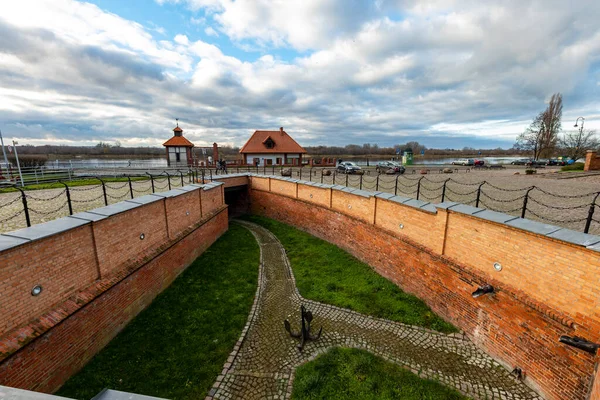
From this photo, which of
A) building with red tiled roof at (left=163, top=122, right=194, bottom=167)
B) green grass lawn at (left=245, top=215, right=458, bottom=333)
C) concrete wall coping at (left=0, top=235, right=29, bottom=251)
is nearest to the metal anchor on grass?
green grass lawn at (left=245, top=215, right=458, bottom=333)

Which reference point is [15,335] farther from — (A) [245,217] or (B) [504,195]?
(B) [504,195]

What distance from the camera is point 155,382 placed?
586 cm

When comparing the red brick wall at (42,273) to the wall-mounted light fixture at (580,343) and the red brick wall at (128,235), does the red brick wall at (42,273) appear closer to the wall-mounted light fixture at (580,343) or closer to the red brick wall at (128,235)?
the red brick wall at (128,235)

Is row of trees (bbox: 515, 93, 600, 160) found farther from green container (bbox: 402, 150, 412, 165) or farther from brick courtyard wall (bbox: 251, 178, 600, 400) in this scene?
brick courtyard wall (bbox: 251, 178, 600, 400)

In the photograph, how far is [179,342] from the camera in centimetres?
707

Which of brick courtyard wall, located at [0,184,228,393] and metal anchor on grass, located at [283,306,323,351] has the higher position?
brick courtyard wall, located at [0,184,228,393]

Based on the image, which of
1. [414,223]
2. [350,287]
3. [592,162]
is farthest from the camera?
[592,162]

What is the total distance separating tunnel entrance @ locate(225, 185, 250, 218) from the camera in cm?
2205

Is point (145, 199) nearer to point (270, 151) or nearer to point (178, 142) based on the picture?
point (178, 142)

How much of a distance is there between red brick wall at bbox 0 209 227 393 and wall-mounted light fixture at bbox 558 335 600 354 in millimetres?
9711

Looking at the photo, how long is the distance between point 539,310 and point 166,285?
416 inches

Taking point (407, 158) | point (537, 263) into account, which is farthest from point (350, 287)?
point (407, 158)

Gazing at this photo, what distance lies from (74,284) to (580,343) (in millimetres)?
10149

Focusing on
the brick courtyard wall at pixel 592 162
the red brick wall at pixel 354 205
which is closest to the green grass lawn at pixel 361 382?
the red brick wall at pixel 354 205
